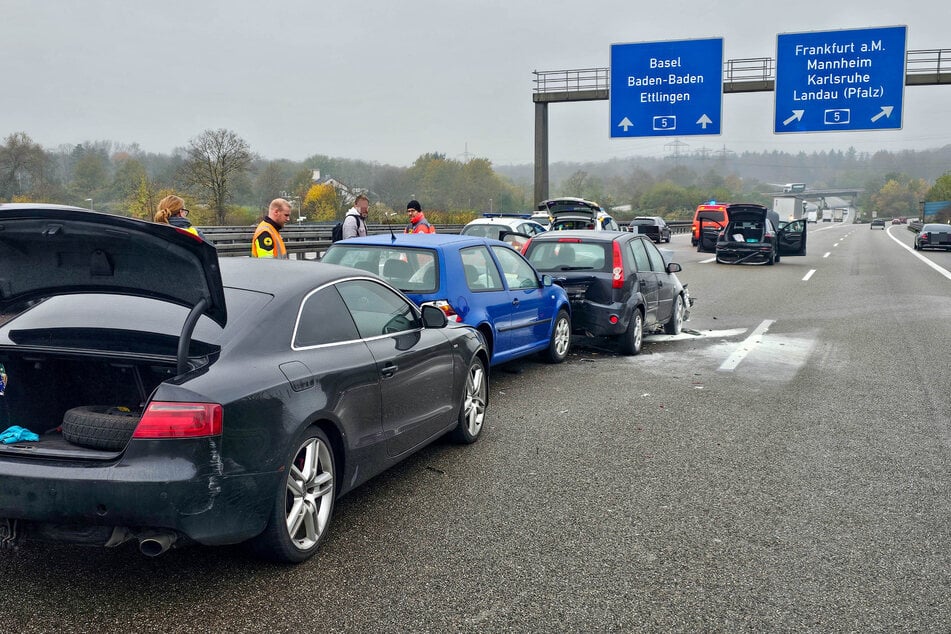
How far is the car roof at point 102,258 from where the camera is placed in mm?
3576

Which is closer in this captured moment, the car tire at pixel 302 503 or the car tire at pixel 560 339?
the car tire at pixel 302 503

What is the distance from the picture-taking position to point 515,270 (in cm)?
898

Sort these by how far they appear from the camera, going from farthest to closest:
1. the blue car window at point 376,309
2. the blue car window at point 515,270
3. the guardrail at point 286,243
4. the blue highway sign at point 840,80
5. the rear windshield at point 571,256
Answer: the blue highway sign at point 840,80
the guardrail at point 286,243
the rear windshield at point 571,256
the blue car window at point 515,270
the blue car window at point 376,309

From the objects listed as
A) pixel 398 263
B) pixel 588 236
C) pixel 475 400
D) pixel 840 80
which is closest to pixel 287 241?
pixel 840 80

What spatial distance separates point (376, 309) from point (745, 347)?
7243 millimetres

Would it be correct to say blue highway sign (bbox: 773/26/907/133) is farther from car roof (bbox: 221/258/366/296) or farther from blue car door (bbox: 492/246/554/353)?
car roof (bbox: 221/258/366/296)

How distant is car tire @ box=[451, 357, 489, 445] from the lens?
20.0 feet

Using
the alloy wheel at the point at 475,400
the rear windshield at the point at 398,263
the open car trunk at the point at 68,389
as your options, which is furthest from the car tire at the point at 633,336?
the open car trunk at the point at 68,389

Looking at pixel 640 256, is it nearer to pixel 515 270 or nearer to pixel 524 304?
pixel 515 270

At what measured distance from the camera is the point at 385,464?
16.0 ft

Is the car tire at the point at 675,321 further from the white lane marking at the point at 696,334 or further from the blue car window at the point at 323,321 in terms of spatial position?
the blue car window at the point at 323,321

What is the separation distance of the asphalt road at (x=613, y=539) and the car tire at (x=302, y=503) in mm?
116

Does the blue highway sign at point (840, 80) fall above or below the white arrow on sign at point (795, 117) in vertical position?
above

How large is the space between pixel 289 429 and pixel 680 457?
10.3 feet
